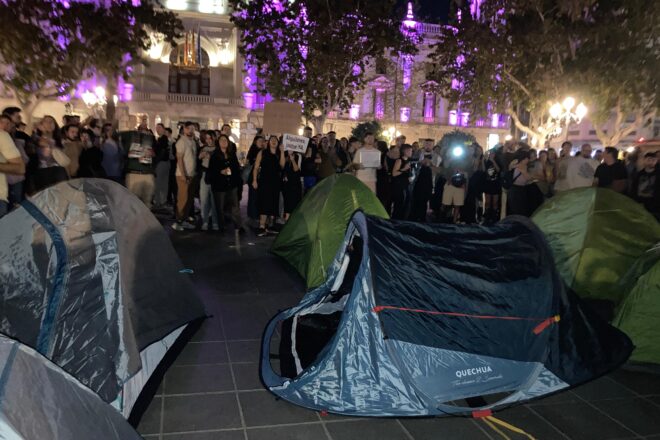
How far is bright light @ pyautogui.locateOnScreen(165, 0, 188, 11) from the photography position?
3656cm

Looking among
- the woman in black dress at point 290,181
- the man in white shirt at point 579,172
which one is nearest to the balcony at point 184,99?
the woman in black dress at point 290,181

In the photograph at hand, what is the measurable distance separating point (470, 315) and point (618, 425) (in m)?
1.27

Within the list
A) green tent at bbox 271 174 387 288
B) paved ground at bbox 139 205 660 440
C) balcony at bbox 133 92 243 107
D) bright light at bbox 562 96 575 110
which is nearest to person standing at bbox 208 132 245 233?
green tent at bbox 271 174 387 288

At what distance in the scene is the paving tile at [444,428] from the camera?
3213mm

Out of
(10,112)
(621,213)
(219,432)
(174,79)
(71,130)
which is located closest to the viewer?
(219,432)

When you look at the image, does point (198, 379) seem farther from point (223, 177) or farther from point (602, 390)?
point (223, 177)

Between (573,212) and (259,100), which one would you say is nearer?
(573,212)

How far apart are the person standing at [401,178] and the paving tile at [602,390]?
271 inches

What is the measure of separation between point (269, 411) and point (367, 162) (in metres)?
6.65

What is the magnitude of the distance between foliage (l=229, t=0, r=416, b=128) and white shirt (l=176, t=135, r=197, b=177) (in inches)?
430

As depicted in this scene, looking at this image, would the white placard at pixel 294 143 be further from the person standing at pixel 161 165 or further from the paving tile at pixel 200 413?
the paving tile at pixel 200 413

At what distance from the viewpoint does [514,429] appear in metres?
3.30

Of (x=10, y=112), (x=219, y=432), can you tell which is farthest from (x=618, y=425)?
(x=10, y=112)

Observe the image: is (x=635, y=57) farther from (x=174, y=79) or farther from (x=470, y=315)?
(x=174, y=79)
